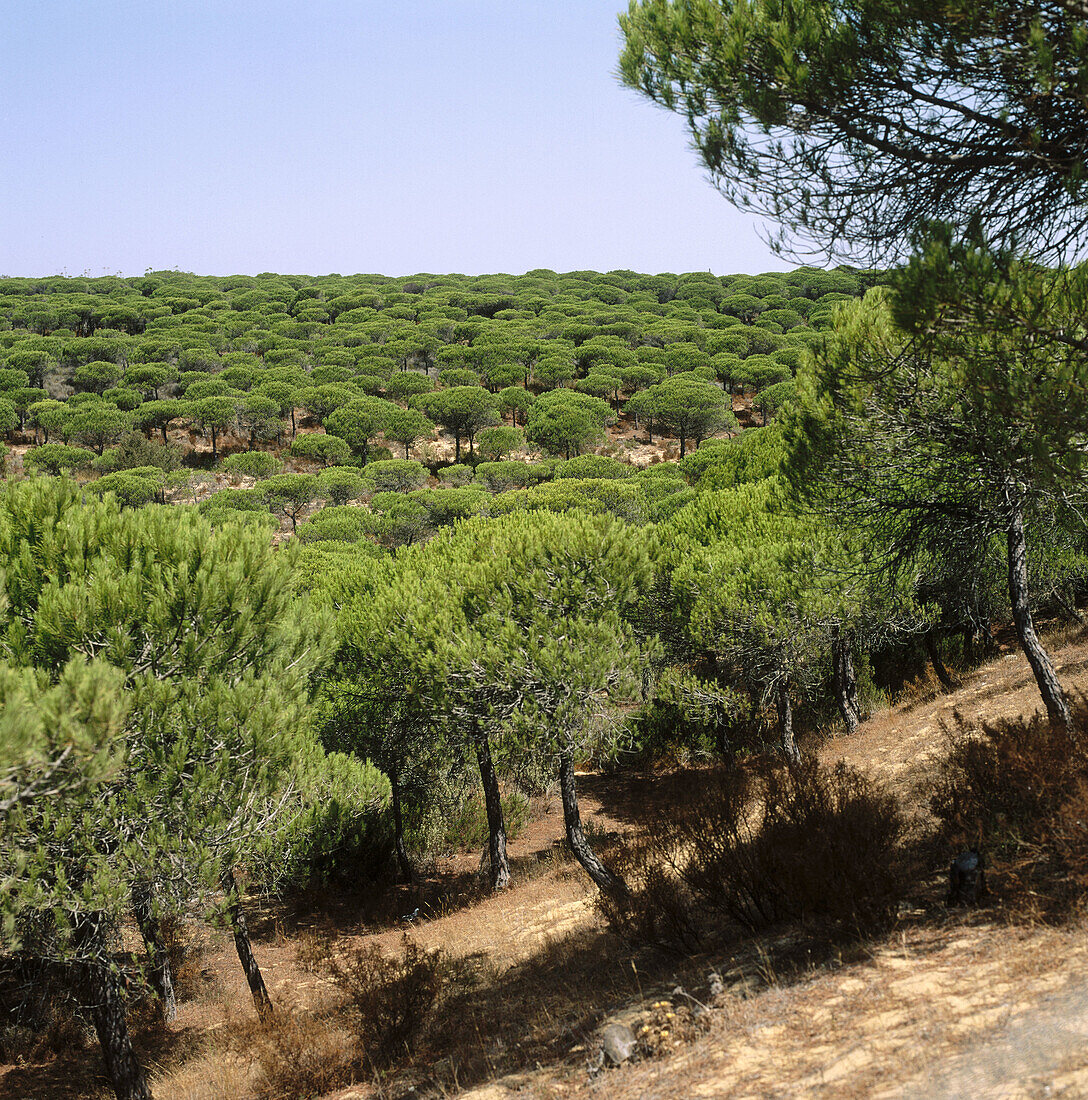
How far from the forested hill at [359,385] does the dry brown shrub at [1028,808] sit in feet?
106

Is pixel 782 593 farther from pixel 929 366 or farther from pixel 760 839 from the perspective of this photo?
pixel 760 839

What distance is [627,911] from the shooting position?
324 inches

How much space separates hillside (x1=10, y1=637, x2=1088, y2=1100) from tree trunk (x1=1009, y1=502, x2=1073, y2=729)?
2137 mm

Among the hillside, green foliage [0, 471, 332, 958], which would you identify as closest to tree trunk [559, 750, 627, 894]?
the hillside

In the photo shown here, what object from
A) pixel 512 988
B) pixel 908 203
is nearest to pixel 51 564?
pixel 512 988

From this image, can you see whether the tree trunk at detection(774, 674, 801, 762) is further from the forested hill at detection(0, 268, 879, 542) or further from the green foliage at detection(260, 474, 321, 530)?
the green foliage at detection(260, 474, 321, 530)

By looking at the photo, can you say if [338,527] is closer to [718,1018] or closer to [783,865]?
[783,865]

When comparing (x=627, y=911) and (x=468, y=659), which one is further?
(x=468, y=659)

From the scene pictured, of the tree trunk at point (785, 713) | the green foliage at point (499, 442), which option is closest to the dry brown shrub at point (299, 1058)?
the tree trunk at point (785, 713)

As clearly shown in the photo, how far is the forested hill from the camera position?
4594 cm

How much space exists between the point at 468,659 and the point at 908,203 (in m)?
8.07

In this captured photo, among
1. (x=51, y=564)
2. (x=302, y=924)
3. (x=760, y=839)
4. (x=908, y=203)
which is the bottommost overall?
(x=302, y=924)

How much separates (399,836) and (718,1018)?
1215 cm

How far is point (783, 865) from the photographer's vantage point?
681 centimetres
